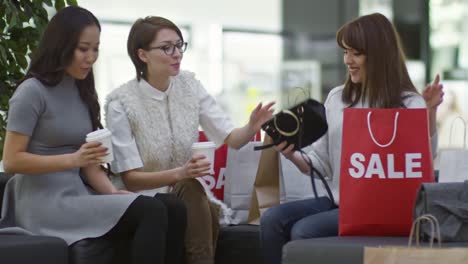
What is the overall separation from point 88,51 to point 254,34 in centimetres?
649

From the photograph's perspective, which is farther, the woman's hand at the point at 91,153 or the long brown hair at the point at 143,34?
the long brown hair at the point at 143,34

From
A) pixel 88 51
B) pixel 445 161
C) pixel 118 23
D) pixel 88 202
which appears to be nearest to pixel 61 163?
pixel 88 202

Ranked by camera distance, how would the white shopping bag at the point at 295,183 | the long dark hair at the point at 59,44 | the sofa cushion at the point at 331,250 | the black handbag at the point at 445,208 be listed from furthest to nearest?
the white shopping bag at the point at 295,183 < the long dark hair at the point at 59,44 < the black handbag at the point at 445,208 < the sofa cushion at the point at 331,250

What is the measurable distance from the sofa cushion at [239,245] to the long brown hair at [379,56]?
849mm

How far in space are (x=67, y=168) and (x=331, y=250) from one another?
3.45ft

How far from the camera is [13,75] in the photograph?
4496 mm

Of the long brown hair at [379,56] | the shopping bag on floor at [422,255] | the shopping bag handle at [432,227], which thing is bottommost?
the shopping bag on floor at [422,255]

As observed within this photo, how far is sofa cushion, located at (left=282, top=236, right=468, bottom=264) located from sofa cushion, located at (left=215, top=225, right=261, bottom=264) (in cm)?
89

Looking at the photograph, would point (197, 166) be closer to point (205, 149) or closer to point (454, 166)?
point (205, 149)

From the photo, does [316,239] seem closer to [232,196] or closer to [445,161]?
[445,161]

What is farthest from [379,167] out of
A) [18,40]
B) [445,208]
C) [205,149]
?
[18,40]

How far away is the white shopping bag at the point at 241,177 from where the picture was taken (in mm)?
4461

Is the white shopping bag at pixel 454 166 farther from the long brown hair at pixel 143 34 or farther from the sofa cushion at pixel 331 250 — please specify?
the long brown hair at pixel 143 34

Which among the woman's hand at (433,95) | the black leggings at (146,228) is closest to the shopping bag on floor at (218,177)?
the black leggings at (146,228)
